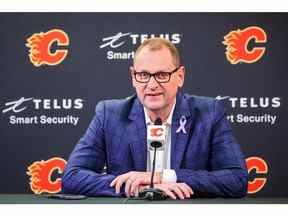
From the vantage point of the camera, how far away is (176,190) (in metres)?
4.83

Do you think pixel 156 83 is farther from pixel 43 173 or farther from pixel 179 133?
pixel 43 173

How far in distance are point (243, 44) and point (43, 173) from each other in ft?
5.91

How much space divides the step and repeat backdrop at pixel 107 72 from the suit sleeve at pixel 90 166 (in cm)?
7

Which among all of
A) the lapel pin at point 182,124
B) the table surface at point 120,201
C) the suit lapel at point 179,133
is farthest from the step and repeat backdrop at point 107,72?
the table surface at point 120,201

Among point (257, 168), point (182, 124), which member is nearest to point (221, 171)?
point (257, 168)

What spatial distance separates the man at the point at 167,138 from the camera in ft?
16.2

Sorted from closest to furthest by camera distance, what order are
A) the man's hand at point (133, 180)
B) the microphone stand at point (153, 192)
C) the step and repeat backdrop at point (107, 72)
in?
1. the microphone stand at point (153, 192)
2. the man's hand at point (133, 180)
3. the step and repeat backdrop at point (107, 72)

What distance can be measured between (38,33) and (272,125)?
6.24ft

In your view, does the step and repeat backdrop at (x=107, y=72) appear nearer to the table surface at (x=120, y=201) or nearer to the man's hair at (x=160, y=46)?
the man's hair at (x=160, y=46)

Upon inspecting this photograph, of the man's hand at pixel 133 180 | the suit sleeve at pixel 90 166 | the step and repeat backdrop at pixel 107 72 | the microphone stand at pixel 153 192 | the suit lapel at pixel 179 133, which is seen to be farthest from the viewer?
the step and repeat backdrop at pixel 107 72

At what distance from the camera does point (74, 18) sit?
516 cm

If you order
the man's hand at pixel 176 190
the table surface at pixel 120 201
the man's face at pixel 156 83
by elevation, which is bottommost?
the table surface at pixel 120 201

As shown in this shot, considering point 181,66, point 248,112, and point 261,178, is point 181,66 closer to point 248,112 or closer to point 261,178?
point 248,112

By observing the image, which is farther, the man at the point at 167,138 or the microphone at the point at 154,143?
the man at the point at 167,138
